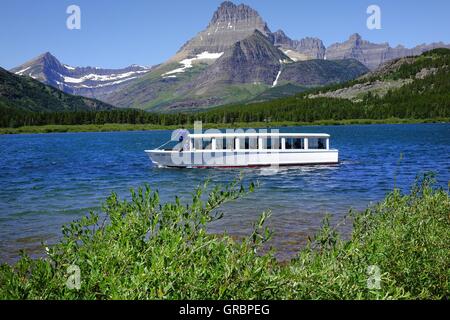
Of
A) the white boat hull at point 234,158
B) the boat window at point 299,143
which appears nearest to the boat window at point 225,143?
the white boat hull at point 234,158

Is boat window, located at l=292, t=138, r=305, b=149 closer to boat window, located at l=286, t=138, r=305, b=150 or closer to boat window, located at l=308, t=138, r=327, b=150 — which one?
boat window, located at l=286, t=138, r=305, b=150

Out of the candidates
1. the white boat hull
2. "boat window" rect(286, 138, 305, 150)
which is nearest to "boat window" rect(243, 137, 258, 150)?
the white boat hull

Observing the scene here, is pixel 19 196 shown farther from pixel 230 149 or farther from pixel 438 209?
pixel 438 209

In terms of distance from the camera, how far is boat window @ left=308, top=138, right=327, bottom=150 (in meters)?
56.8

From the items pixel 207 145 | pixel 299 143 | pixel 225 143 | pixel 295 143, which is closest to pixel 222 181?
pixel 225 143

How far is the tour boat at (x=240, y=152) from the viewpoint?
176 ft

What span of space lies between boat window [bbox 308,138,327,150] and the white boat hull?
4.92 feet

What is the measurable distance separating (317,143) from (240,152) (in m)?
10.1

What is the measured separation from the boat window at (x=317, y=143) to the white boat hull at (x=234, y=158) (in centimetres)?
150

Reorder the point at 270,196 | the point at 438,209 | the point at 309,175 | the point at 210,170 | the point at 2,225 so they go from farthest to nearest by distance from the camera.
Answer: the point at 210,170, the point at 309,175, the point at 270,196, the point at 2,225, the point at 438,209

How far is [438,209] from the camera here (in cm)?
1592

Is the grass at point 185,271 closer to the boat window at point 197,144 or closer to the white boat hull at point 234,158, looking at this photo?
the white boat hull at point 234,158
